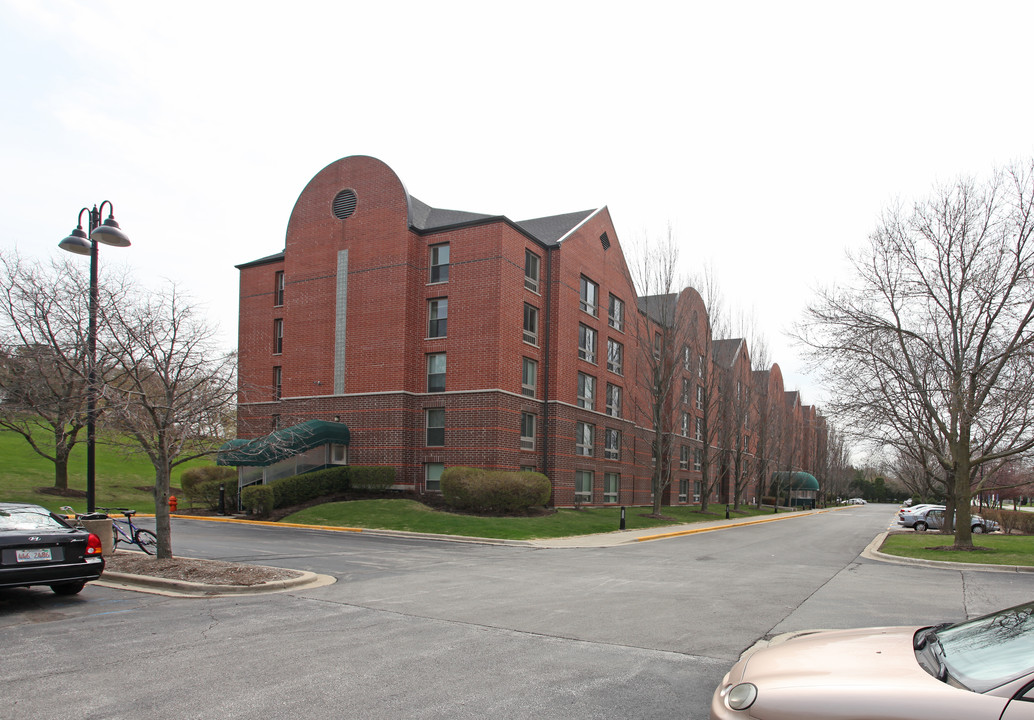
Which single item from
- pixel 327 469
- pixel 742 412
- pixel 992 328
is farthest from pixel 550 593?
pixel 742 412

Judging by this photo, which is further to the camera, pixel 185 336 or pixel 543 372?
pixel 543 372

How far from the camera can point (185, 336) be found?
48.6 feet

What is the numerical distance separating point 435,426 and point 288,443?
237 inches

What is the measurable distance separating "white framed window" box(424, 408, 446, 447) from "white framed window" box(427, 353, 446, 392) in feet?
3.08

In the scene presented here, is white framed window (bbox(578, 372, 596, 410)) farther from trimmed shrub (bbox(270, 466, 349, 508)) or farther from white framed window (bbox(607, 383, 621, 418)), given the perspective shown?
trimmed shrub (bbox(270, 466, 349, 508))

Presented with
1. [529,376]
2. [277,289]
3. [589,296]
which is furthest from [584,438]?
[277,289]

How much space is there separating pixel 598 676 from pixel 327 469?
24.9m

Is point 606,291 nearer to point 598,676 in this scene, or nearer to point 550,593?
point 550,593

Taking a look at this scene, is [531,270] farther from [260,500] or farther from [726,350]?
[726,350]

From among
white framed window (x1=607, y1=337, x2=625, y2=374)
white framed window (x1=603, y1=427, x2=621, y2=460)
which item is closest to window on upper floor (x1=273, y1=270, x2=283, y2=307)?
white framed window (x1=607, y1=337, x2=625, y2=374)

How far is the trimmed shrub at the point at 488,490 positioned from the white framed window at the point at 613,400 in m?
12.2

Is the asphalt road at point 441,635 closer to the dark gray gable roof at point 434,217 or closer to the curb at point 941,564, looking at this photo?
the curb at point 941,564

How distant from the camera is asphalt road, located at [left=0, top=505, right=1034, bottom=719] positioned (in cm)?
572

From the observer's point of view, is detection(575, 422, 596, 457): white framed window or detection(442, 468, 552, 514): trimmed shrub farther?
detection(575, 422, 596, 457): white framed window
